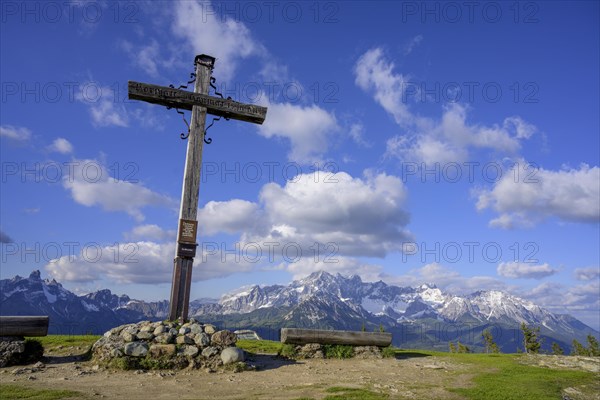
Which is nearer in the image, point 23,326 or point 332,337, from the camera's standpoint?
point 23,326

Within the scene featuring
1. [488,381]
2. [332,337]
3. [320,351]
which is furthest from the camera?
[332,337]

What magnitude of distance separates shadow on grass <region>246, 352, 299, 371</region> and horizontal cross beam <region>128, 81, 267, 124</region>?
37.2 feet

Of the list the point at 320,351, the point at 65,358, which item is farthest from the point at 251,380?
the point at 65,358

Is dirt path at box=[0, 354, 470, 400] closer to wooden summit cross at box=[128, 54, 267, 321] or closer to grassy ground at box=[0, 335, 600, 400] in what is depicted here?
grassy ground at box=[0, 335, 600, 400]

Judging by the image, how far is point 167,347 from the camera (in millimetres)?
14555

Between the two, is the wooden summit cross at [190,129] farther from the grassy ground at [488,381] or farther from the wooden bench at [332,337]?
the grassy ground at [488,381]

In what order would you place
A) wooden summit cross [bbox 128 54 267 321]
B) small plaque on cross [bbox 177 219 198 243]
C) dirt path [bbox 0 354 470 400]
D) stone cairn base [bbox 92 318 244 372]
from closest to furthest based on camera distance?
dirt path [bbox 0 354 470 400] → stone cairn base [bbox 92 318 244 372] → wooden summit cross [bbox 128 54 267 321] → small plaque on cross [bbox 177 219 198 243]

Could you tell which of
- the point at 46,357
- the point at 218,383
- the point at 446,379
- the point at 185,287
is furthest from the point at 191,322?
the point at 446,379

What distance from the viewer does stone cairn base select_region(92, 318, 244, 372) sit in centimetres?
1416

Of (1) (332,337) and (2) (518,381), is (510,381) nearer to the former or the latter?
(2) (518,381)

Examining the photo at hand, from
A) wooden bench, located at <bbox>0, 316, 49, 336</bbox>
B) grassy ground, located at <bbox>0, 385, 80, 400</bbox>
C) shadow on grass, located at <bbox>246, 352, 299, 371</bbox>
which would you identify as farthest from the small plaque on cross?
grassy ground, located at <bbox>0, 385, 80, 400</bbox>

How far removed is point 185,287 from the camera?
17234 millimetres

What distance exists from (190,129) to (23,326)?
33.4 ft

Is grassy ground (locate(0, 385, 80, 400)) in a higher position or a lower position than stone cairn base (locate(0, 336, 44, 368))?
lower
